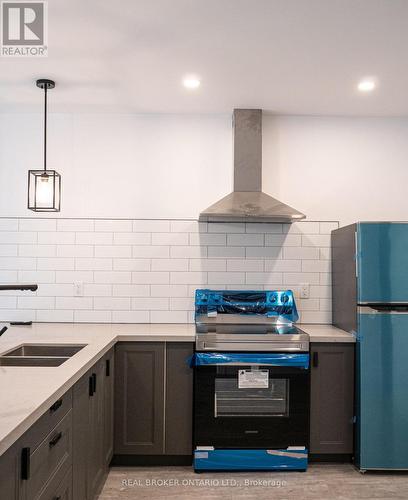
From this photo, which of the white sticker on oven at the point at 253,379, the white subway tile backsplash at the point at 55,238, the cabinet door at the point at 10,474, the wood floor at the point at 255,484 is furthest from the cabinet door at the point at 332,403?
the cabinet door at the point at 10,474

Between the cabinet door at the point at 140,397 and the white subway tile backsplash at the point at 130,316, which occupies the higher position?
the white subway tile backsplash at the point at 130,316

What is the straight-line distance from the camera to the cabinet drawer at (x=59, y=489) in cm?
159

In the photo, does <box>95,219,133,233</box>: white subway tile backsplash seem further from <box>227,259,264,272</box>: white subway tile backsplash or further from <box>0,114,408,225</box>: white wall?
<box>227,259,264,272</box>: white subway tile backsplash

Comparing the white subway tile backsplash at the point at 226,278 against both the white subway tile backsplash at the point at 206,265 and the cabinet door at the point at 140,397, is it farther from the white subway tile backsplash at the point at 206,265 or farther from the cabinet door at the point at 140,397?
the cabinet door at the point at 140,397

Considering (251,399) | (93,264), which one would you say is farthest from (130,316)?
(251,399)

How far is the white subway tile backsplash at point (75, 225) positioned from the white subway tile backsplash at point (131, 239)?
0.21 m

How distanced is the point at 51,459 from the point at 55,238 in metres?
2.13

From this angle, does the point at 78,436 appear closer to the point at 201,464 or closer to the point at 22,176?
the point at 201,464

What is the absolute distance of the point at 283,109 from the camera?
344cm

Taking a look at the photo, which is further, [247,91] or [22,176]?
[22,176]

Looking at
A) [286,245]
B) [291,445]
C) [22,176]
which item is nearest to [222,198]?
[286,245]

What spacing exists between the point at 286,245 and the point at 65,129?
198 cm

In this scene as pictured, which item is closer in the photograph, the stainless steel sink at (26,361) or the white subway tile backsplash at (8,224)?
the stainless steel sink at (26,361)

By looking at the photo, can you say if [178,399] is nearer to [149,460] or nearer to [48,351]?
[149,460]
